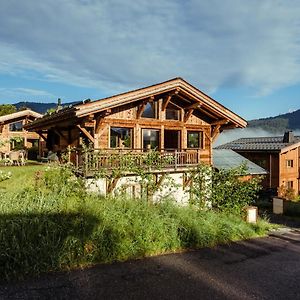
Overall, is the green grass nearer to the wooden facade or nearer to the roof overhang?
the roof overhang

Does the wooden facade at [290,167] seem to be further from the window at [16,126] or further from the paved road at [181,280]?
the window at [16,126]

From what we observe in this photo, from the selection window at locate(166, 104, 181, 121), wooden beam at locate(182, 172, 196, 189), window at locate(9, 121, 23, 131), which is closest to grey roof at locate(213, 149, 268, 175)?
window at locate(166, 104, 181, 121)

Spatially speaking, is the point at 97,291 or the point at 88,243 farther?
the point at 88,243

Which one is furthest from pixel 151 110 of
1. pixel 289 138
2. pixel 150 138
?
pixel 289 138

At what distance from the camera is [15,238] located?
8414 mm

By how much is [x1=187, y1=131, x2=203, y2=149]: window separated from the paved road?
9.97m

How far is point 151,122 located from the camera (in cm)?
1791

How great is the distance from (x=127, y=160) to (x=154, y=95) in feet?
13.4

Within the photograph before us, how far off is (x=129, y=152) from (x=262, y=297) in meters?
9.12

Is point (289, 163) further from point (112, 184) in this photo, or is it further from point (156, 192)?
point (112, 184)

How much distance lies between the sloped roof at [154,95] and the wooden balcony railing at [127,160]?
6.02ft

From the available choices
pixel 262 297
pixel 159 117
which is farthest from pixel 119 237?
pixel 159 117

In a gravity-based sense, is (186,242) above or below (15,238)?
below

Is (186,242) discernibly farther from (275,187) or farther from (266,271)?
(275,187)
